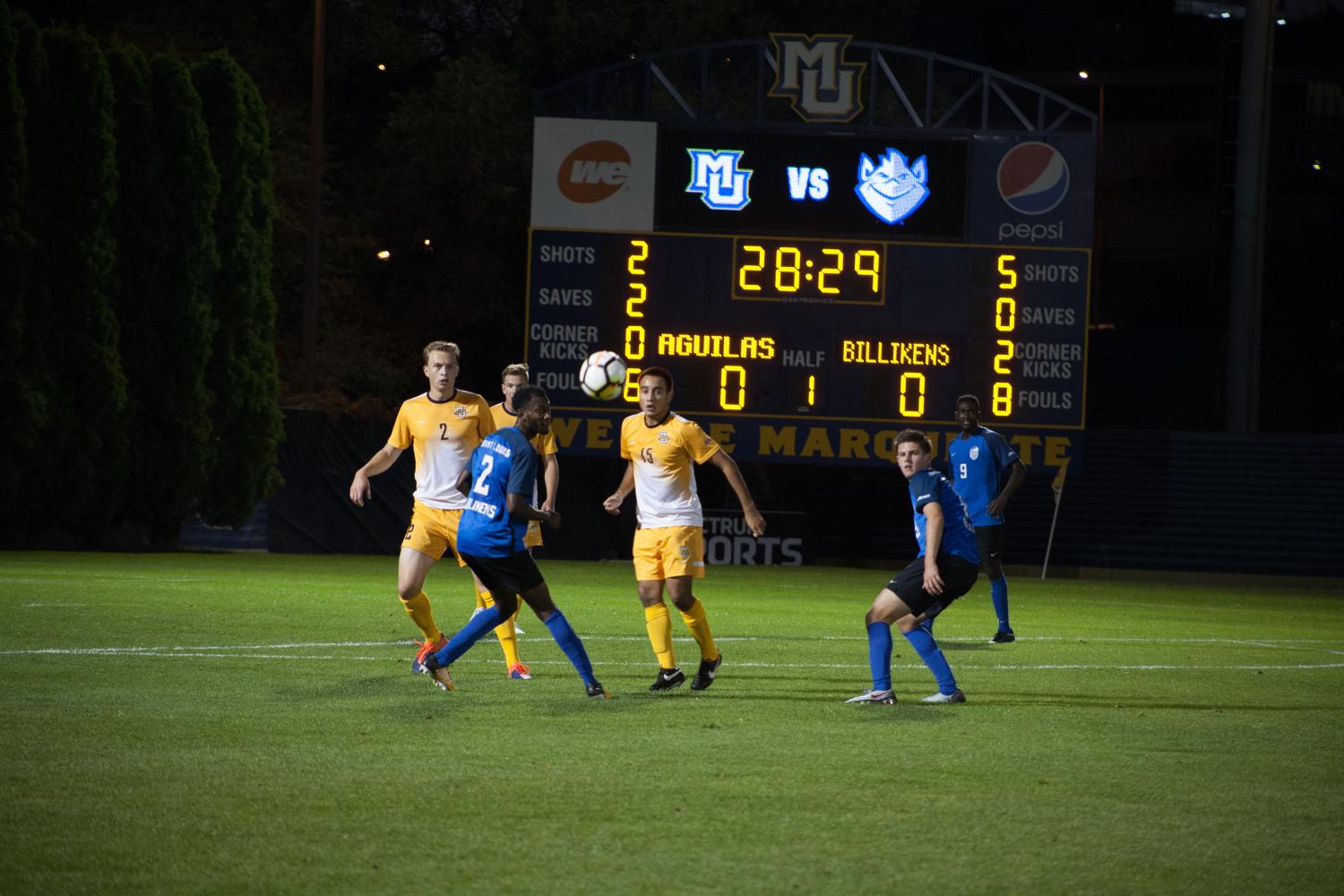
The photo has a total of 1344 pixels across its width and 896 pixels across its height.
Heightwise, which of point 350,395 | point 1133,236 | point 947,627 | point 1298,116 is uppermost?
point 1298,116

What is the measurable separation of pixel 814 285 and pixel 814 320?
501mm

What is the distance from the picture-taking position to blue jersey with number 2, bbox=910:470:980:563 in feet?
A: 33.9

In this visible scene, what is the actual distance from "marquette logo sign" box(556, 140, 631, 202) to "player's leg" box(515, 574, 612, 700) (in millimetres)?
15638

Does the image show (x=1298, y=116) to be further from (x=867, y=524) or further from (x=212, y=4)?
(x=212, y=4)

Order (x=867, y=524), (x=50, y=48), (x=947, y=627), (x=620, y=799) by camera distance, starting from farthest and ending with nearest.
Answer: (x=867, y=524) < (x=50, y=48) < (x=947, y=627) < (x=620, y=799)

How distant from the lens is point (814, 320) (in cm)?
2528

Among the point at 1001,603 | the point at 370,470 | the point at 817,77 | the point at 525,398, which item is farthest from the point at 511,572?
the point at 817,77

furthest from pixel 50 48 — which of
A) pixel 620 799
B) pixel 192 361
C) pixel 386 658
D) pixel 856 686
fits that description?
pixel 620 799

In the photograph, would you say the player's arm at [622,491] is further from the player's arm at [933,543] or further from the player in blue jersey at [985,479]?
the player in blue jersey at [985,479]

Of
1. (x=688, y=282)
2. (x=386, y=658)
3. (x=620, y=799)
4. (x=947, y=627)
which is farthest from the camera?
(x=688, y=282)

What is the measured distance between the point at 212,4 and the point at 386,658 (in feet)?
99.9

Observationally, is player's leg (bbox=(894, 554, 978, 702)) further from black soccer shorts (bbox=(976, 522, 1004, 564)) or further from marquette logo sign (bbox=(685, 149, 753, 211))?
marquette logo sign (bbox=(685, 149, 753, 211))

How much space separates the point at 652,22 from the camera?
39250mm

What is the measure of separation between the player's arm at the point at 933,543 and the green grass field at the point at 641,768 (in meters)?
0.78
